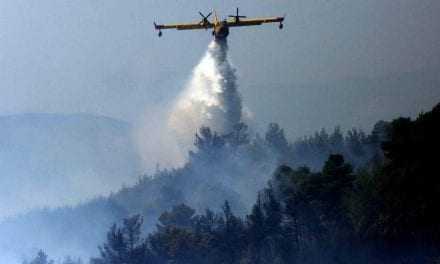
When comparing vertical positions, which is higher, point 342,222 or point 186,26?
point 186,26

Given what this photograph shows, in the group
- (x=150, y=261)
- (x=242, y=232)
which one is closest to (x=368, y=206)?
(x=242, y=232)

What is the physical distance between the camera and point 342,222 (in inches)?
4262

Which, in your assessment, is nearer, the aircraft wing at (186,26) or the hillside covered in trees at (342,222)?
the hillside covered in trees at (342,222)

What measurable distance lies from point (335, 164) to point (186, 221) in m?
56.1

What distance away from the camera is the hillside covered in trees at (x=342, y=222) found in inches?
3371

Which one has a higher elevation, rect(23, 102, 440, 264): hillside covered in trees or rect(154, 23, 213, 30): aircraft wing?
rect(154, 23, 213, 30): aircraft wing

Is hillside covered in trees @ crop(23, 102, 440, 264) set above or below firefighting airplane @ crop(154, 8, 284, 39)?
below

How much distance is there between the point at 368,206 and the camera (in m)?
98.8

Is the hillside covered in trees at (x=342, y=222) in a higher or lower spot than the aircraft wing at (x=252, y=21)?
lower

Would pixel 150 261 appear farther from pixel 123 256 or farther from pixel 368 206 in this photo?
pixel 368 206

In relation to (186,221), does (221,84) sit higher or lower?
higher

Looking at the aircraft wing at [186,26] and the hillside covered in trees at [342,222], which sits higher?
the aircraft wing at [186,26]

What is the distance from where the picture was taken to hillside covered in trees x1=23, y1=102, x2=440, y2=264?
281 ft

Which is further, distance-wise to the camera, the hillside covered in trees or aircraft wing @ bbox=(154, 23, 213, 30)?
aircraft wing @ bbox=(154, 23, 213, 30)
